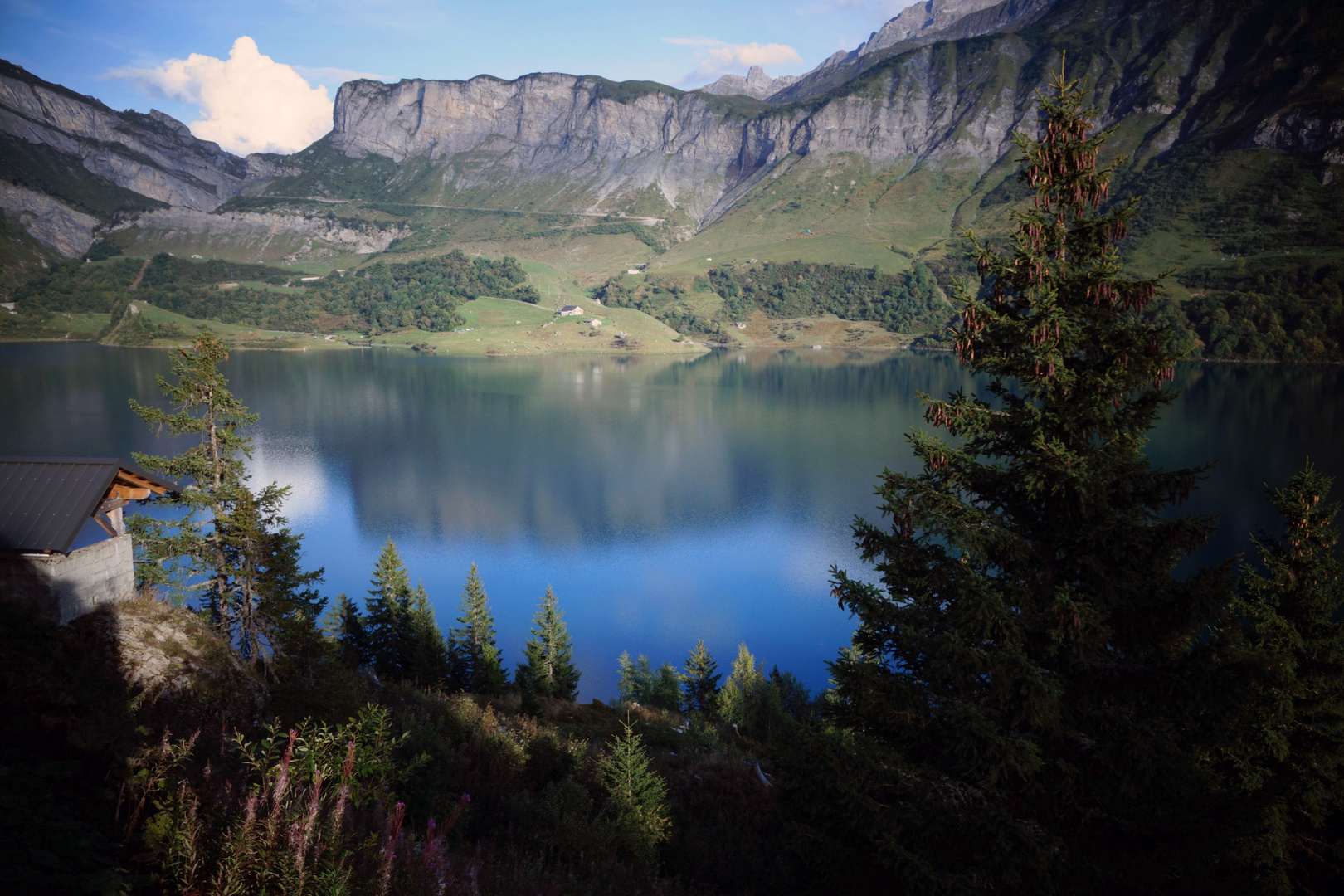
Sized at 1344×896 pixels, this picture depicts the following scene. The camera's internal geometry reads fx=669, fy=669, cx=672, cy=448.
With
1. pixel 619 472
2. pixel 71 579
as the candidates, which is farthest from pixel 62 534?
pixel 619 472

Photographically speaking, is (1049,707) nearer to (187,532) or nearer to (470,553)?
(187,532)

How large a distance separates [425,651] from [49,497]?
14.9 meters

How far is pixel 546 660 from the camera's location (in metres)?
25.8

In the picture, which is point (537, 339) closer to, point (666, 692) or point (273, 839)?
point (666, 692)

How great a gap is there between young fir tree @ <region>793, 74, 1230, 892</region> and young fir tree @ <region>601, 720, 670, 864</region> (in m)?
3.22

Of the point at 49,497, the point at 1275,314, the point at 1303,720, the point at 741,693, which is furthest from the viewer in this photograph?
the point at 1275,314

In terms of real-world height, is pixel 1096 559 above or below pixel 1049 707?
above

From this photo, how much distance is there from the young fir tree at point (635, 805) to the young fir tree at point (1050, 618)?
322cm

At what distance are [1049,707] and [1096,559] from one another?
1.63m

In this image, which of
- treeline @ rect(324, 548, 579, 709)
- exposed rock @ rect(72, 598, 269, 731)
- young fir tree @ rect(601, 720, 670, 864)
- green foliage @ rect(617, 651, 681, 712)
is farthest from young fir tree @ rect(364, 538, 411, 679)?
young fir tree @ rect(601, 720, 670, 864)

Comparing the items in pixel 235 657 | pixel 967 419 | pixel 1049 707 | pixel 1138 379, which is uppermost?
pixel 1138 379

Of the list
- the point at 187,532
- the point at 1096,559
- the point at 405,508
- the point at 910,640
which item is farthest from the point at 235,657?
the point at 405,508

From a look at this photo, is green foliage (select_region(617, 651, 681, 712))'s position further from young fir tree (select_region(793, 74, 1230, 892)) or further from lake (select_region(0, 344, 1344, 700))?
young fir tree (select_region(793, 74, 1230, 892))

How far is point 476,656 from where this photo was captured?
25.5 metres
